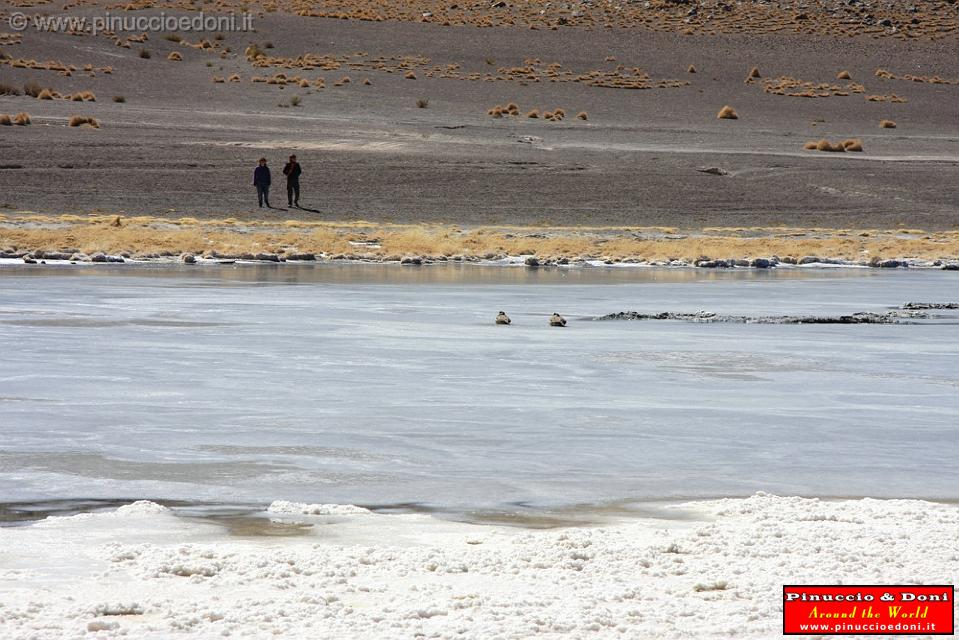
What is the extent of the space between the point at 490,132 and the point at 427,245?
25.7m

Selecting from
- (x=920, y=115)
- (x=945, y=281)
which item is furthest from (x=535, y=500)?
(x=920, y=115)

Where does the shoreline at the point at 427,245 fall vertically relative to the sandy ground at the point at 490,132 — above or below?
below

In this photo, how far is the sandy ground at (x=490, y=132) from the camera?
3769cm

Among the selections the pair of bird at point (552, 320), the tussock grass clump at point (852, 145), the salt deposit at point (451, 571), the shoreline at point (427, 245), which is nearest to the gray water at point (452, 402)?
the pair of bird at point (552, 320)

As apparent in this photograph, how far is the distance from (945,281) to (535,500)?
59.6ft

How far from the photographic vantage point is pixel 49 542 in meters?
5.99

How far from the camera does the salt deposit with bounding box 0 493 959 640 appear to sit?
195 inches

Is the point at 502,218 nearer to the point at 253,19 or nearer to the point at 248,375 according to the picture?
the point at 248,375

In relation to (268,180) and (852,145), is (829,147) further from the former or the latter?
(268,180)

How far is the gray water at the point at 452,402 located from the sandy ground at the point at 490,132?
19.2 meters

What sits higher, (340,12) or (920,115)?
(340,12)

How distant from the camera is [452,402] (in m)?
9.95

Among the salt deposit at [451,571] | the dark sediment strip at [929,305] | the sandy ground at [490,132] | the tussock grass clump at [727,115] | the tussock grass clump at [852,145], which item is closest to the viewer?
the salt deposit at [451,571]

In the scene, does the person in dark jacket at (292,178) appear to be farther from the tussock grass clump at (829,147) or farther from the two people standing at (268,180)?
the tussock grass clump at (829,147)
